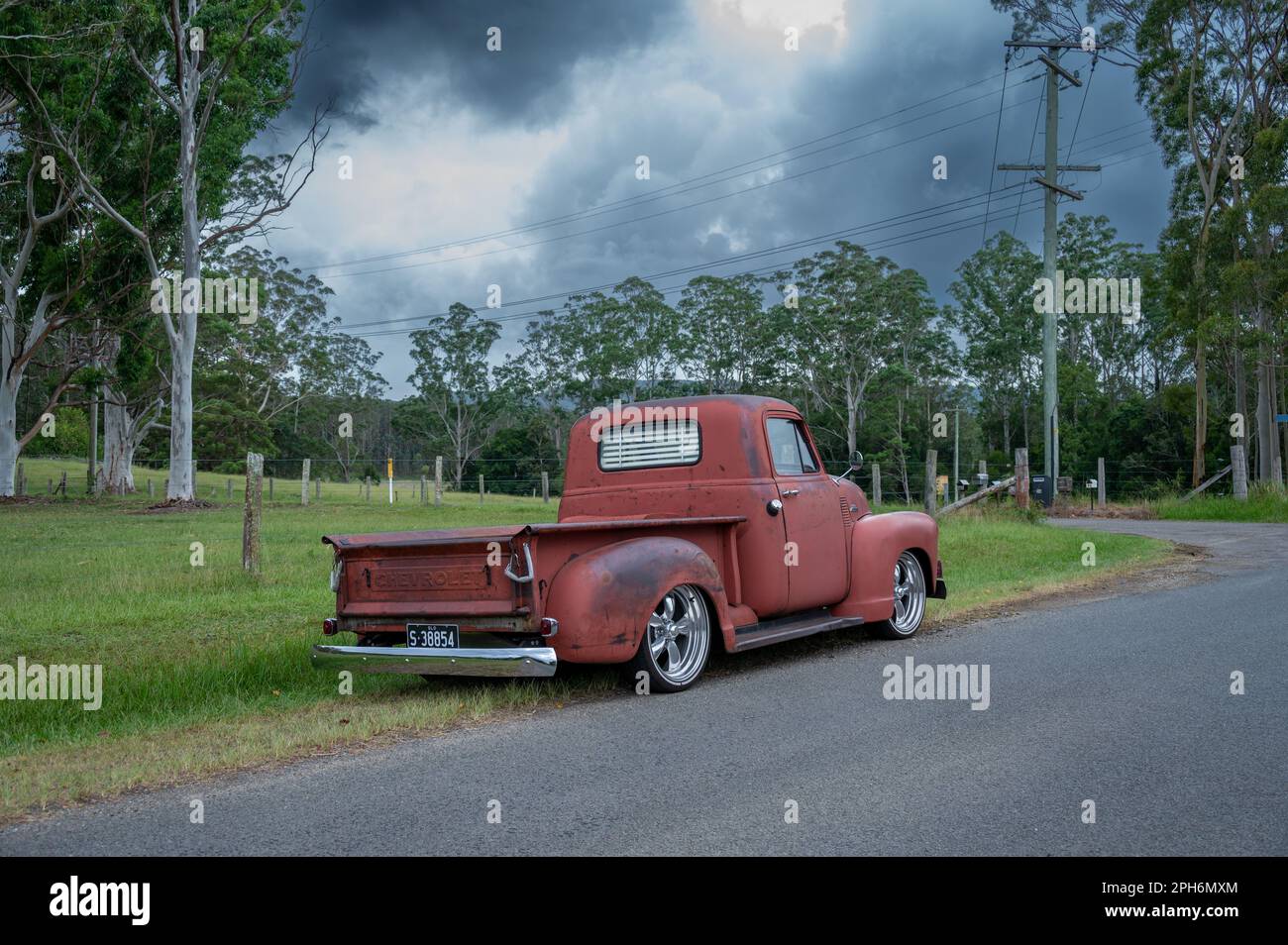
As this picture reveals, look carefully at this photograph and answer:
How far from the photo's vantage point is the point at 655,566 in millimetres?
6949

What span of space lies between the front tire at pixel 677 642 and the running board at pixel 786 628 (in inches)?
12.5

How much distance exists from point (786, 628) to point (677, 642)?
113 cm

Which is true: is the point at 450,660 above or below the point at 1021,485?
below

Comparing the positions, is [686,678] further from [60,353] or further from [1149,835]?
[60,353]

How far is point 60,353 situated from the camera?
47781mm

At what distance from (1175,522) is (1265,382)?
12281 millimetres

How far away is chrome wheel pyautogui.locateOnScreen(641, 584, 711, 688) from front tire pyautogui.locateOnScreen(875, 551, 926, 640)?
2699mm

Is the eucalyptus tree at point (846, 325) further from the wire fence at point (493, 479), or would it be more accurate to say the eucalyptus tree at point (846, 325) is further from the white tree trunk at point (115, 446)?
the white tree trunk at point (115, 446)

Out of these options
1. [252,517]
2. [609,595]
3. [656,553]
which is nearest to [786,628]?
[656,553]

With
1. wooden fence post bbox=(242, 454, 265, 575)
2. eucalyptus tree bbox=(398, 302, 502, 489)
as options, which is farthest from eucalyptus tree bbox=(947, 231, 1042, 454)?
wooden fence post bbox=(242, 454, 265, 575)

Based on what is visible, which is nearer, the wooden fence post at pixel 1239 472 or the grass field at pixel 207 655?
the grass field at pixel 207 655

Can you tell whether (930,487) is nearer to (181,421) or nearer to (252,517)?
(252,517)

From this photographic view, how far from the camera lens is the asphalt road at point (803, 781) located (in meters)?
4.18

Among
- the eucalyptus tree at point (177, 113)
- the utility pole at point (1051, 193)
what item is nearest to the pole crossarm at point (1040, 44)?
the utility pole at point (1051, 193)
